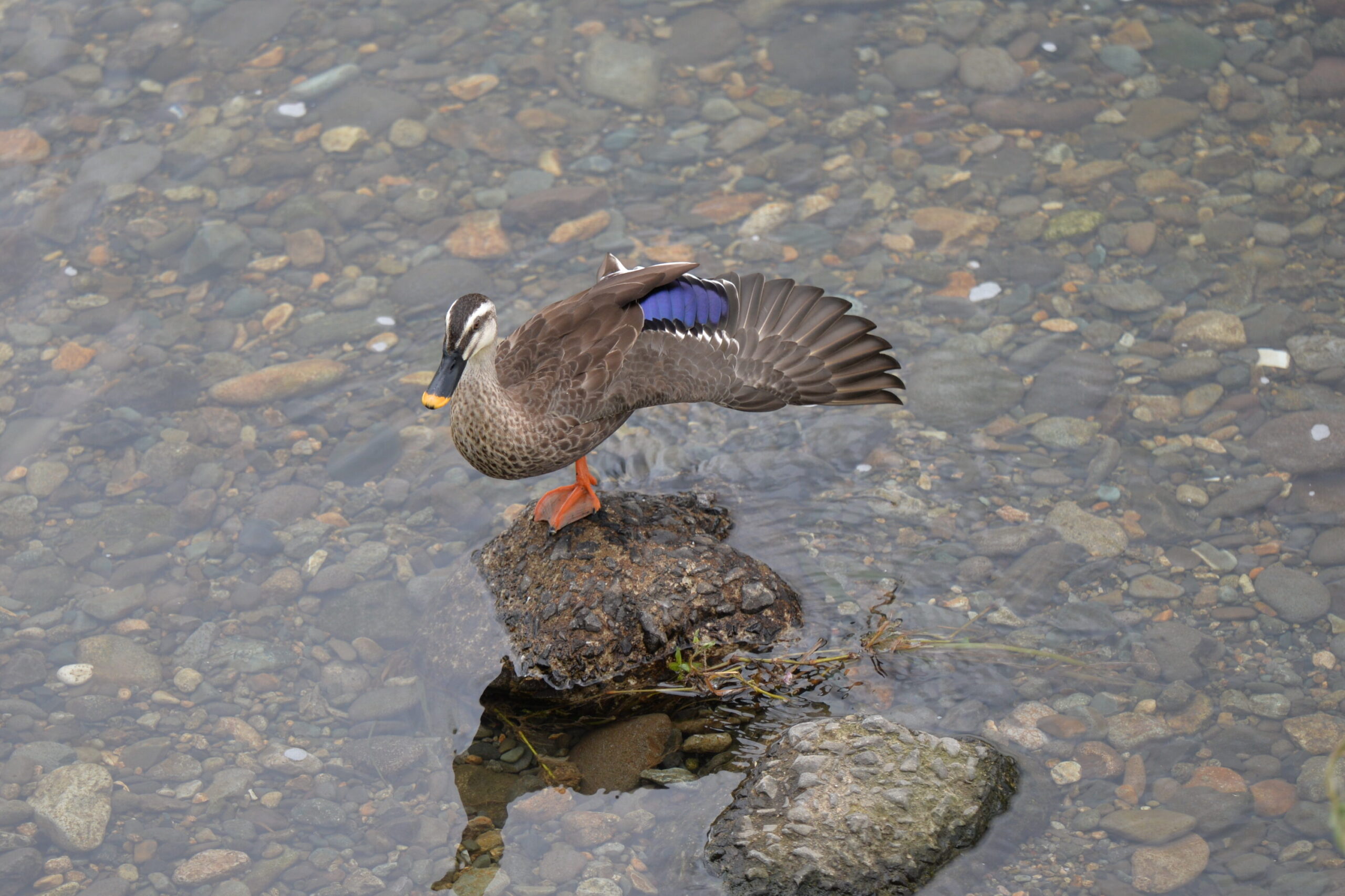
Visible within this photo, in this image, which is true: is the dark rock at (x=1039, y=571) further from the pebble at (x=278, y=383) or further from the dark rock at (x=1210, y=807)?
the pebble at (x=278, y=383)

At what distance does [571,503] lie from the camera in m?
5.41

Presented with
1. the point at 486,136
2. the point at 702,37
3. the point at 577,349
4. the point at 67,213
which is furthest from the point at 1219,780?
the point at 67,213

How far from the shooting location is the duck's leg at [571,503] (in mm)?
5375

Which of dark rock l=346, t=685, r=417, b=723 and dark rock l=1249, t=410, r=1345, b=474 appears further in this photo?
dark rock l=1249, t=410, r=1345, b=474

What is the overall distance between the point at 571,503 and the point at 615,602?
1.94 ft

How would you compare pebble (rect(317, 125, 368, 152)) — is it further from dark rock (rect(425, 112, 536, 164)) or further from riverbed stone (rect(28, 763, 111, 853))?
riverbed stone (rect(28, 763, 111, 853))

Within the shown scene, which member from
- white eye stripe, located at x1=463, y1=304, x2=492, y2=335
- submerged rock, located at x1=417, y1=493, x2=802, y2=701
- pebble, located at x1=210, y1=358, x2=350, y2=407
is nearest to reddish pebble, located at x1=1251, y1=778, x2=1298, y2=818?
submerged rock, located at x1=417, y1=493, x2=802, y2=701

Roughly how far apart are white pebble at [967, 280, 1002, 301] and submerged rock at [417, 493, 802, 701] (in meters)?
3.25

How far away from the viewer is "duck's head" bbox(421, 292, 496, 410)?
16.8 ft

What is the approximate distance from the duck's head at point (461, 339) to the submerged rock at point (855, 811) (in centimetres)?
222

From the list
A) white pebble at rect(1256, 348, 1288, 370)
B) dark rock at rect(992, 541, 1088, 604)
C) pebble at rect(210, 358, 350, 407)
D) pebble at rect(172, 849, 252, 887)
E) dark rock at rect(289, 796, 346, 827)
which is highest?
white pebble at rect(1256, 348, 1288, 370)

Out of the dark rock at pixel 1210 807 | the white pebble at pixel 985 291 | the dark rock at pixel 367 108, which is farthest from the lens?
the dark rock at pixel 367 108

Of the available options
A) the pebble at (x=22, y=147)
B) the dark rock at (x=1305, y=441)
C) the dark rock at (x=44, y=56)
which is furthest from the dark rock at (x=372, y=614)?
the dark rock at (x=44, y=56)

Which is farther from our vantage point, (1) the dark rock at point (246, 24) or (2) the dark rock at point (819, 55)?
Answer: (1) the dark rock at point (246, 24)
